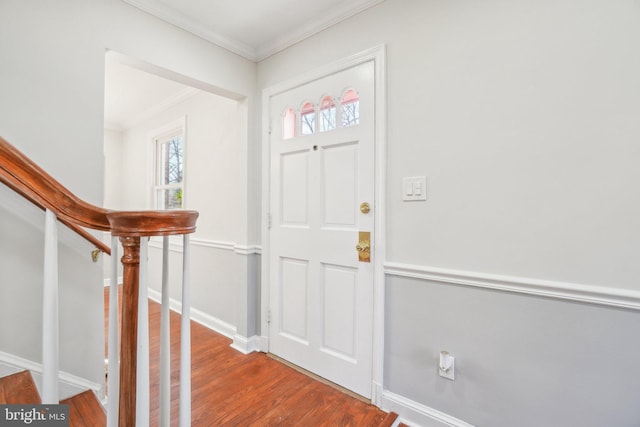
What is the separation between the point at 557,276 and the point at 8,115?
2.49 metres

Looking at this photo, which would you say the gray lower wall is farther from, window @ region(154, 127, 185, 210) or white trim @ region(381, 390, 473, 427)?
window @ region(154, 127, 185, 210)

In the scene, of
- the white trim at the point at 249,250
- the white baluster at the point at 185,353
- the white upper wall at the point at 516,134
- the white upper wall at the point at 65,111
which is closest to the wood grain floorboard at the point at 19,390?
the white upper wall at the point at 65,111

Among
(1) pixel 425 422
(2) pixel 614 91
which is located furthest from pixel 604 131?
(1) pixel 425 422

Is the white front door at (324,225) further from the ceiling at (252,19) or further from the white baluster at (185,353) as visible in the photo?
the white baluster at (185,353)

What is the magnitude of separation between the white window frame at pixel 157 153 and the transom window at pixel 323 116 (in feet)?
5.28

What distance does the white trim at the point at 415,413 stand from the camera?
4.86 feet

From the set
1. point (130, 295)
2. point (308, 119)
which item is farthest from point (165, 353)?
point (308, 119)

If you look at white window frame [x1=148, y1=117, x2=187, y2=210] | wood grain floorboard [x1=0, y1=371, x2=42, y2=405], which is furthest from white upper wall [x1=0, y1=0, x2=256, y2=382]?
white window frame [x1=148, y1=117, x2=187, y2=210]

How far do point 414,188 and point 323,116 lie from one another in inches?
31.7

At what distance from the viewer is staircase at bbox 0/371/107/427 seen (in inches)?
39.0

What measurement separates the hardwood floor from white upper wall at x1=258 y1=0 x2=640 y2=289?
36.8 inches

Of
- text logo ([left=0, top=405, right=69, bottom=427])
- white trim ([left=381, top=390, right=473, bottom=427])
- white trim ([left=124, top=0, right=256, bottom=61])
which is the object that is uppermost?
white trim ([left=124, top=0, right=256, bottom=61])

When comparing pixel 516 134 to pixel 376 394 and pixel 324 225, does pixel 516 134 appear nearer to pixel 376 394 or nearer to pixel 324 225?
pixel 324 225

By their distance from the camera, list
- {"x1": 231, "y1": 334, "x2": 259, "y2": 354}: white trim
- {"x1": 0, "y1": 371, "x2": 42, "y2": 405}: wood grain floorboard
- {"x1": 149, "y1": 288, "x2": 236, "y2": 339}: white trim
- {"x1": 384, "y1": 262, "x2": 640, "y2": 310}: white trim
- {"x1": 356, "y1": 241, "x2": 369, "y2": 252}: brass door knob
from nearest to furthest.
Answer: {"x1": 0, "y1": 371, "x2": 42, "y2": 405}: wood grain floorboard → {"x1": 384, "y1": 262, "x2": 640, "y2": 310}: white trim → {"x1": 356, "y1": 241, "x2": 369, "y2": 252}: brass door knob → {"x1": 231, "y1": 334, "x2": 259, "y2": 354}: white trim → {"x1": 149, "y1": 288, "x2": 236, "y2": 339}: white trim
